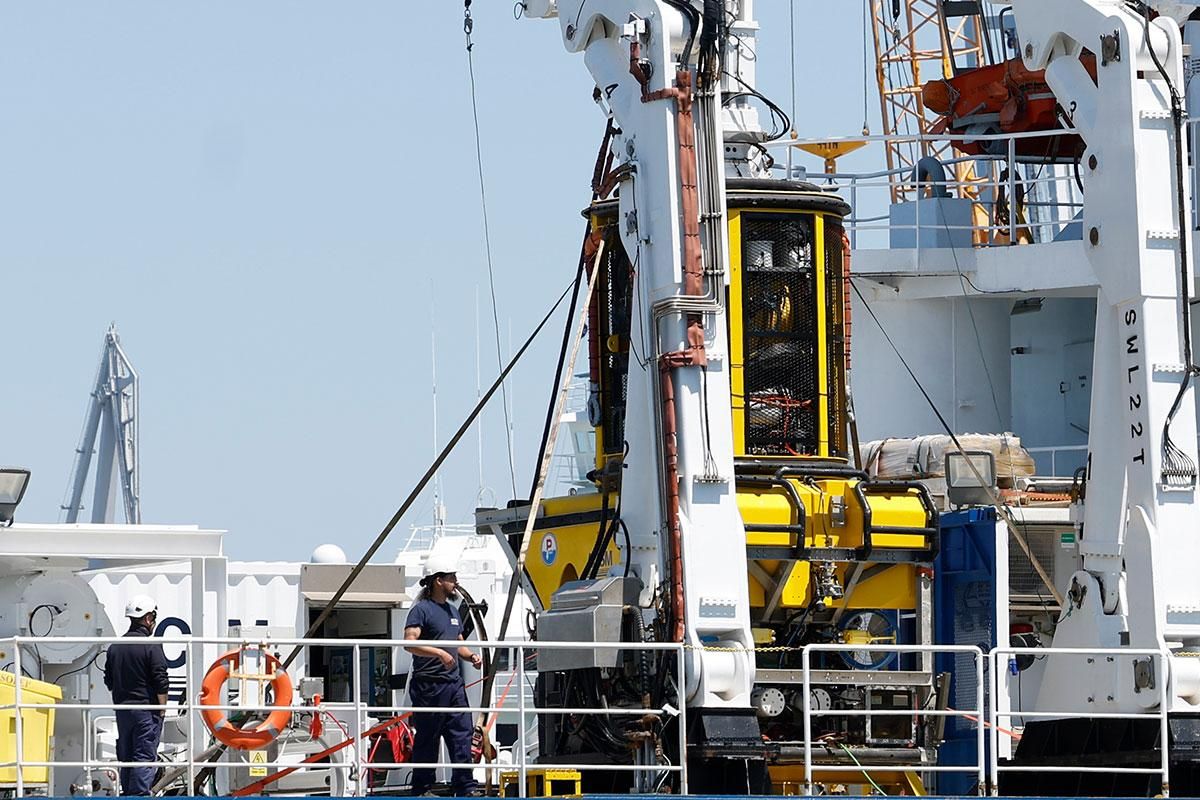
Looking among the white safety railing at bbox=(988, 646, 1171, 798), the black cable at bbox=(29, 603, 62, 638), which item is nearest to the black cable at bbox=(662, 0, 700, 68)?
the white safety railing at bbox=(988, 646, 1171, 798)

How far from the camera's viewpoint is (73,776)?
65.5 feet

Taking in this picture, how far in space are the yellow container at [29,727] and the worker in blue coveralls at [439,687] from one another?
2.71 m

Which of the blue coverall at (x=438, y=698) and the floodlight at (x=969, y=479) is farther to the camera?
the floodlight at (x=969, y=479)

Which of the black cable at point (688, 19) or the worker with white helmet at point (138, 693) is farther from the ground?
the black cable at point (688, 19)

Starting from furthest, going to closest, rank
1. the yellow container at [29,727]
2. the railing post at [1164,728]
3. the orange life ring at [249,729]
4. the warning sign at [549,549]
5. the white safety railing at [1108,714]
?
the warning sign at [549,549]
the yellow container at [29,727]
the railing post at [1164,728]
the white safety railing at [1108,714]
the orange life ring at [249,729]

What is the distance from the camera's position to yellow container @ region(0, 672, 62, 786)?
648 inches

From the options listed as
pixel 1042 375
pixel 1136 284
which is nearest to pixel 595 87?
pixel 1136 284

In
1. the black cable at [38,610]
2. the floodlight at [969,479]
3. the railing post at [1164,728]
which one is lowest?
the railing post at [1164,728]

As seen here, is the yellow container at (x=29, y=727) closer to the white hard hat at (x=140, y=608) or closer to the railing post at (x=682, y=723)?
the white hard hat at (x=140, y=608)

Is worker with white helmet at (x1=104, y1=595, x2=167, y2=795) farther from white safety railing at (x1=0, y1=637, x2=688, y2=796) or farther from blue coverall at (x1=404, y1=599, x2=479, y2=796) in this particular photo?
blue coverall at (x1=404, y1=599, x2=479, y2=796)

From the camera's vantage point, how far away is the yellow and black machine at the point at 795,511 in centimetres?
1698

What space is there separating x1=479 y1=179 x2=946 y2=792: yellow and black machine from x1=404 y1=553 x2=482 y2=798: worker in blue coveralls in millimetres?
1073

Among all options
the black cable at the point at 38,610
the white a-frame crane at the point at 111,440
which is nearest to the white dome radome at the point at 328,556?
the black cable at the point at 38,610

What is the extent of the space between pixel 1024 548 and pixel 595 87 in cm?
595
